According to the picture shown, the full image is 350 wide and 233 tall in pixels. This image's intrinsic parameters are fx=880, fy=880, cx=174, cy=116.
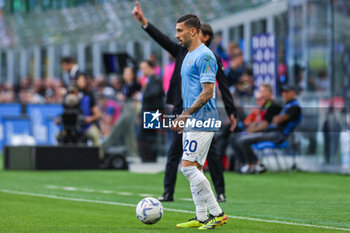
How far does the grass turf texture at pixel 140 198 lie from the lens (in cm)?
843

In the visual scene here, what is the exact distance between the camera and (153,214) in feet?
27.1

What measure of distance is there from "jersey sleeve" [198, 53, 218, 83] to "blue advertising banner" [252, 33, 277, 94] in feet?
36.2

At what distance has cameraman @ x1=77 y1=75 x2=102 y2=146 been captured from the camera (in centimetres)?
1906

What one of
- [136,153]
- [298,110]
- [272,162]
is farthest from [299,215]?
[136,153]

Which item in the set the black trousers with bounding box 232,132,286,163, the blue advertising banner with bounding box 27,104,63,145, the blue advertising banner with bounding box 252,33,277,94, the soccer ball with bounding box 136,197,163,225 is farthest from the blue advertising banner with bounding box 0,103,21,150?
the soccer ball with bounding box 136,197,163,225

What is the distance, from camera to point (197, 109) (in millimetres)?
7992

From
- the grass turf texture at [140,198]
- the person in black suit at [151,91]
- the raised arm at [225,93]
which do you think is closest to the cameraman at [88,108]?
the grass turf texture at [140,198]

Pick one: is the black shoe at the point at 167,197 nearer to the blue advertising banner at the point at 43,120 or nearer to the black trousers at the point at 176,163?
the black trousers at the point at 176,163

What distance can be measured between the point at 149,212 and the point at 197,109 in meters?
1.09

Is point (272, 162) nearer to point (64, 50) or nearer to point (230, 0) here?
point (230, 0)

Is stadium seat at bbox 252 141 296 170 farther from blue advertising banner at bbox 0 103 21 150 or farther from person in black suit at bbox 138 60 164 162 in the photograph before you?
blue advertising banner at bbox 0 103 21 150

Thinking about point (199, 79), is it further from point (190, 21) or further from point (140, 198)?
point (140, 198)

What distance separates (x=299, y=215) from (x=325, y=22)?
12480 millimetres

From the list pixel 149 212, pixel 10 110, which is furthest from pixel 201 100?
pixel 10 110
